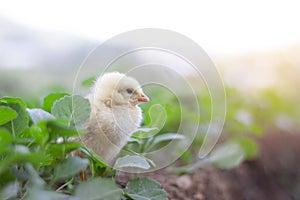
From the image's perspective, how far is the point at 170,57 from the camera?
33.4 inches

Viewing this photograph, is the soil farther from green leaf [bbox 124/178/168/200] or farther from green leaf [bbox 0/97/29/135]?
green leaf [bbox 0/97/29/135]

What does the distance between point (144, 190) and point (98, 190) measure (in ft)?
0.37

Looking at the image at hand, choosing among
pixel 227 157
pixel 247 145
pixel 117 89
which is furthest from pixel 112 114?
pixel 247 145

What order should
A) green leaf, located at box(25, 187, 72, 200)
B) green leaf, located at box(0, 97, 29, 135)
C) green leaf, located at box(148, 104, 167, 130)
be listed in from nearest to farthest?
green leaf, located at box(25, 187, 72, 200) < green leaf, located at box(0, 97, 29, 135) < green leaf, located at box(148, 104, 167, 130)

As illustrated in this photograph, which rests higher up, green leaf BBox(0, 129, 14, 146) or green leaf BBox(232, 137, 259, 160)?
green leaf BBox(0, 129, 14, 146)

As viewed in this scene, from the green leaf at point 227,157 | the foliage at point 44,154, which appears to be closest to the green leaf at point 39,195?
the foliage at point 44,154

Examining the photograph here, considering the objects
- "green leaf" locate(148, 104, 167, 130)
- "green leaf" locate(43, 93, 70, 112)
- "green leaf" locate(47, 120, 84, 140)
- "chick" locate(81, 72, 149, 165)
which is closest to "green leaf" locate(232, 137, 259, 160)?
"green leaf" locate(148, 104, 167, 130)

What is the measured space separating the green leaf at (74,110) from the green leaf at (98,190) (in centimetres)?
9

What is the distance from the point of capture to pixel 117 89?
72 centimetres

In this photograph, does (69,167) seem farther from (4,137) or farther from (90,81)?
(90,81)

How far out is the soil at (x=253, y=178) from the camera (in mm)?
946

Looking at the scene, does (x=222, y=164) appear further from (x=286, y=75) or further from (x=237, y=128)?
(x=286, y=75)

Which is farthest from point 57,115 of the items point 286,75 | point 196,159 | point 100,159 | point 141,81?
point 286,75

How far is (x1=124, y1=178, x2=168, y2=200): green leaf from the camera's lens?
629 mm
